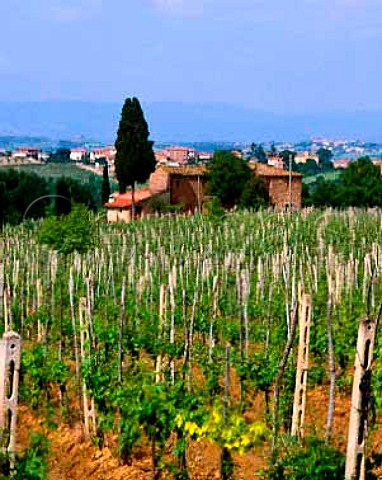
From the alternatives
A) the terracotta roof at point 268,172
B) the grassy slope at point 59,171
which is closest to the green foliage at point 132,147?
the terracotta roof at point 268,172

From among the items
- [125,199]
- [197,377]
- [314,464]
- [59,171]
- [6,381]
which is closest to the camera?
[314,464]

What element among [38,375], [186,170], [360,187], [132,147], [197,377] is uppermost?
[132,147]

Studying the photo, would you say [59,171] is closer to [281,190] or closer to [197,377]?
[281,190]

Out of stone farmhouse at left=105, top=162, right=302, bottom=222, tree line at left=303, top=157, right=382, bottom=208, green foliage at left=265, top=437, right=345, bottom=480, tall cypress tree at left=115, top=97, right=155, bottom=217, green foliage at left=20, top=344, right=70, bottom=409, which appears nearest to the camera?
green foliage at left=265, top=437, right=345, bottom=480

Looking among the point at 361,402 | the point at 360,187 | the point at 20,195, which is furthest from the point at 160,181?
the point at 361,402

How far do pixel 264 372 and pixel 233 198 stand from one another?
42543mm

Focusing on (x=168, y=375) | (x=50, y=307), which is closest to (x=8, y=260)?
(x=50, y=307)

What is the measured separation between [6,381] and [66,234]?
15.1 m

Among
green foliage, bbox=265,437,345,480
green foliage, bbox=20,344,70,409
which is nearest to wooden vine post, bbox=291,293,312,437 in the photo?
green foliage, bbox=265,437,345,480

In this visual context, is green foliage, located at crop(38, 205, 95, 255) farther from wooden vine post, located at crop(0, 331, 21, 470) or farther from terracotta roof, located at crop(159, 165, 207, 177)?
terracotta roof, located at crop(159, 165, 207, 177)

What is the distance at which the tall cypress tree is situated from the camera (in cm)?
4378

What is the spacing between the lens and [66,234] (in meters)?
21.2

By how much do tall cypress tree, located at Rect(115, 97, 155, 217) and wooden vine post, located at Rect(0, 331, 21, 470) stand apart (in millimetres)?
37712

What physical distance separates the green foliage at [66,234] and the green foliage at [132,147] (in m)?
22.0
